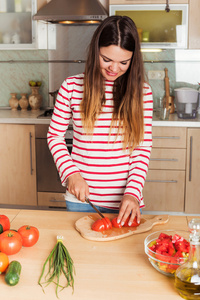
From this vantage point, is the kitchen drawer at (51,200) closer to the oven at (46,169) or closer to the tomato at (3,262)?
the oven at (46,169)

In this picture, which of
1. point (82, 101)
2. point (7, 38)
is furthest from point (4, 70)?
point (82, 101)

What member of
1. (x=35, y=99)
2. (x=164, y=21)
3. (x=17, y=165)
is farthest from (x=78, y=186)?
(x=35, y=99)

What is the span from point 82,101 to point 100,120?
11 centimetres

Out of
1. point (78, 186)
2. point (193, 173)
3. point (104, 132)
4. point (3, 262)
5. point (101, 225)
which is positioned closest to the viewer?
point (3, 262)

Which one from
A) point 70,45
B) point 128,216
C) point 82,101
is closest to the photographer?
point 128,216

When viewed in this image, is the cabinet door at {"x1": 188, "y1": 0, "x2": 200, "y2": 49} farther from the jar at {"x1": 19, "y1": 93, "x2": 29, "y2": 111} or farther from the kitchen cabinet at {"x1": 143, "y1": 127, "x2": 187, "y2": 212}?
the jar at {"x1": 19, "y1": 93, "x2": 29, "y2": 111}

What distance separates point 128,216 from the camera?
4.68 feet

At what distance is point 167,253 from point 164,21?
255 cm

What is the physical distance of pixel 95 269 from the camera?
44.8 inches

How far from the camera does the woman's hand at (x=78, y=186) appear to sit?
1537 millimetres

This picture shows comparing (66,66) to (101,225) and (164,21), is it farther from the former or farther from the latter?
(101,225)

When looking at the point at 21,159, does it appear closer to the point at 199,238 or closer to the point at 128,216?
the point at 128,216

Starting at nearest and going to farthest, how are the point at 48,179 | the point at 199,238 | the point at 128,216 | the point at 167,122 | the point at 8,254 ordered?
the point at 199,238
the point at 8,254
the point at 128,216
the point at 167,122
the point at 48,179

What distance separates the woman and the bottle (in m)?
0.59
